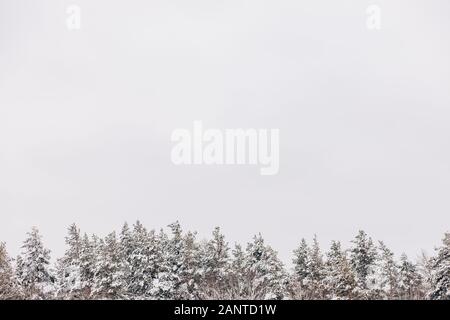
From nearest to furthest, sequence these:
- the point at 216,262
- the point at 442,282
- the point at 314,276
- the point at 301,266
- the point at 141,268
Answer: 1. the point at 442,282
2. the point at 141,268
3. the point at 216,262
4. the point at 314,276
5. the point at 301,266

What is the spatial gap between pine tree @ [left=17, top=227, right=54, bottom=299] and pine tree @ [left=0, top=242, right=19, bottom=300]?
49.0 inches

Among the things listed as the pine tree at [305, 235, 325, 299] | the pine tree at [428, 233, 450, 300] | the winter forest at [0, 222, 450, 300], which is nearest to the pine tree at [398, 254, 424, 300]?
the winter forest at [0, 222, 450, 300]

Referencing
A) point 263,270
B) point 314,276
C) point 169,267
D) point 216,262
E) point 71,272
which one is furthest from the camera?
point 314,276

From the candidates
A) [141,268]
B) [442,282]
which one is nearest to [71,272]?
[141,268]

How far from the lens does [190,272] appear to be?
69.2m

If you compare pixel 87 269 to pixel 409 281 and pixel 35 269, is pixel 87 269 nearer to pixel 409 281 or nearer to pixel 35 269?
pixel 35 269

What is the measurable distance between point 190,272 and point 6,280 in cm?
2006

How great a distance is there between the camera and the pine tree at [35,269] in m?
66.7

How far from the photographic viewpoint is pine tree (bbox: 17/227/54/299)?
66688 millimetres

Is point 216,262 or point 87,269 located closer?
point 87,269

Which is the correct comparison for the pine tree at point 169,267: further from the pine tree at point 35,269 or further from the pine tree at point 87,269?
the pine tree at point 35,269

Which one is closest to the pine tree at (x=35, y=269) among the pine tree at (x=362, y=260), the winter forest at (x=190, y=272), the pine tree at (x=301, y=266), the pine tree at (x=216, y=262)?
the winter forest at (x=190, y=272)
